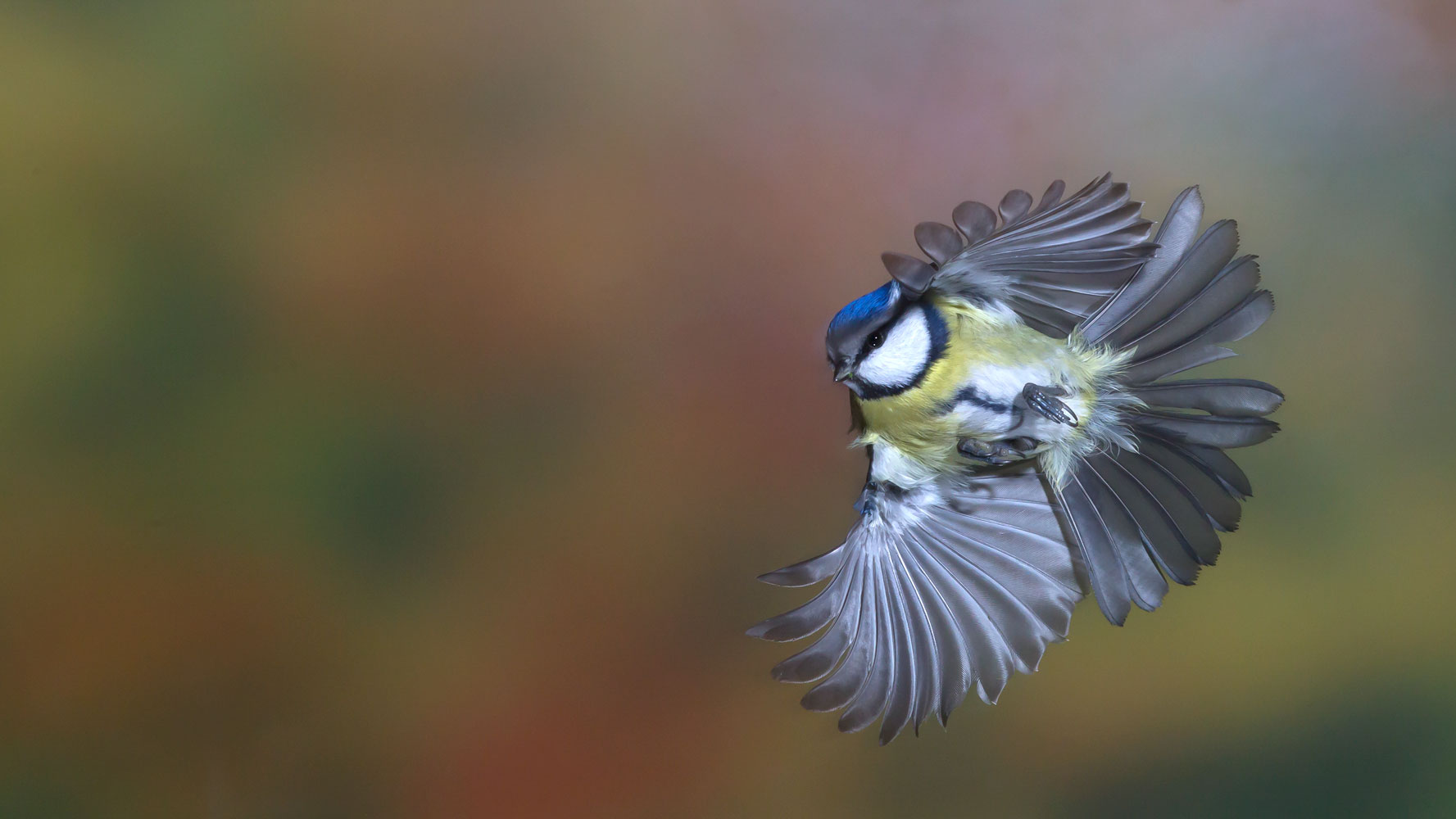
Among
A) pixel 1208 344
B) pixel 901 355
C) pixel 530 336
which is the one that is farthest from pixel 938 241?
pixel 530 336

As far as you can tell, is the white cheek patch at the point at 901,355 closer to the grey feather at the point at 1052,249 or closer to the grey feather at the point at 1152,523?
the grey feather at the point at 1052,249

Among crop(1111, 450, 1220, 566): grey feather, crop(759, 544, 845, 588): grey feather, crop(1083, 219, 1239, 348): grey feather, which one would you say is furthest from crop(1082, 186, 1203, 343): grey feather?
crop(759, 544, 845, 588): grey feather

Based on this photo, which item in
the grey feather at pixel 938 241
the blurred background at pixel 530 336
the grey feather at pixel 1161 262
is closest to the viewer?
the grey feather at pixel 938 241

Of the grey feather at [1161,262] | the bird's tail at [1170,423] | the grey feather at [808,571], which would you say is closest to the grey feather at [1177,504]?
the bird's tail at [1170,423]

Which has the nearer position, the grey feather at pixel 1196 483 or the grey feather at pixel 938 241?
the grey feather at pixel 938 241

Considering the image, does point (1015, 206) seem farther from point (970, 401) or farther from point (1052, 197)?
point (970, 401)

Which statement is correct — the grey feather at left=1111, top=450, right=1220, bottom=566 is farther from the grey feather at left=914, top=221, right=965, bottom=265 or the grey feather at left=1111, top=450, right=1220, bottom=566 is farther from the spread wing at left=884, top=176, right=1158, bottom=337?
the grey feather at left=914, top=221, right=965, bottom=265

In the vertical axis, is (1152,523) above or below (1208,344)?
below

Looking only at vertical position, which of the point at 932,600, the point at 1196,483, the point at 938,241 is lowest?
the point at 932,600
